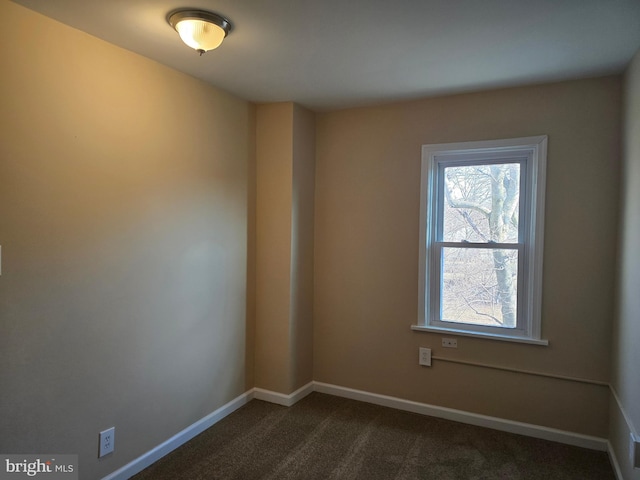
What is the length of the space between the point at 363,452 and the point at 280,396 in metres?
0.91

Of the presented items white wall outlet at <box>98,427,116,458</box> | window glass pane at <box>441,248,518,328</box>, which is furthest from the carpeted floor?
window glass pane at <box>441,248,518,328</box>

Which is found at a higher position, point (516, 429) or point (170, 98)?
point (170, 98)

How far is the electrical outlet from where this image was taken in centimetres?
309

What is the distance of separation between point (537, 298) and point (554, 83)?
1439 mm

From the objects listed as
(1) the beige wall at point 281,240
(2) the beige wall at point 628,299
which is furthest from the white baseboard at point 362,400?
(2) the beige wall at point 628,299

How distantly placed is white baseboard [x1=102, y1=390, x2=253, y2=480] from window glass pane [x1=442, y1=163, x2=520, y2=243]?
2053mm

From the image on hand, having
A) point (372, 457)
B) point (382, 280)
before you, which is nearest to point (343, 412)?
point (372, 457)

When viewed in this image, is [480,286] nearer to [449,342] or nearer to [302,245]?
[449,342]

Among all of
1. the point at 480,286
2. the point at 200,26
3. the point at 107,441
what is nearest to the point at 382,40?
the point at 200,26

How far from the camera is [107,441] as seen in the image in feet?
7.30

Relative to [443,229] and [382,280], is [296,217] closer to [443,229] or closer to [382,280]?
[382,280]

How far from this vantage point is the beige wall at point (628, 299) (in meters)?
2.11

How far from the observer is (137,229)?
239 cm

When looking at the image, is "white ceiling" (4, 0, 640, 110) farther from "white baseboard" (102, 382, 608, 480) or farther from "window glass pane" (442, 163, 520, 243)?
"white baseboard" (102, 382, 608, 480)
